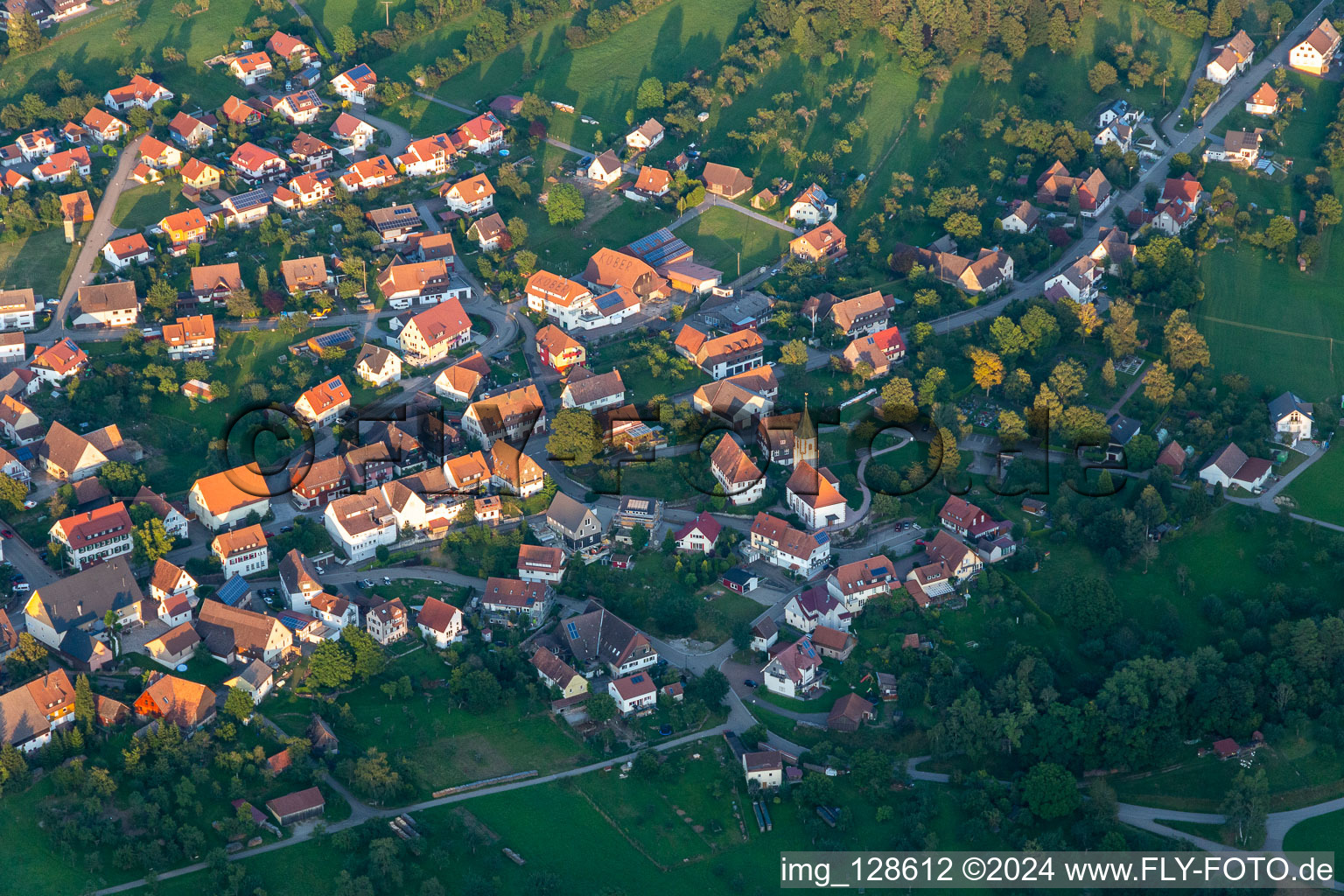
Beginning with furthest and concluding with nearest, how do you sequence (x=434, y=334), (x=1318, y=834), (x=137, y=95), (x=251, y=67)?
(x=251, y=67) < (x=137, y=95) < (x=434, y=334) < (x=1318, y=834)

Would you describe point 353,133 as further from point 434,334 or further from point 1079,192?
point 1079,192

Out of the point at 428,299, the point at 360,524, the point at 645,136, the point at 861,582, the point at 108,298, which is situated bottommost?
the point at 861,582

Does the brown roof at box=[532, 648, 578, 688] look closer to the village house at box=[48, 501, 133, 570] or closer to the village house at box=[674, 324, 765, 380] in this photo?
the village house at box=[48, 501, 133, 570]

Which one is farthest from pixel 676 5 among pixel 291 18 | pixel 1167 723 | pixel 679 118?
pixel 1167 723

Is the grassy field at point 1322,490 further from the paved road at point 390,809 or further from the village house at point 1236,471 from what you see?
the paved road at point 390,809

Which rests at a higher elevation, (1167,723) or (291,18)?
(291,18)

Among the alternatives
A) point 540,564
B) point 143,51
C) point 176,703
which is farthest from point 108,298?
point 540,564

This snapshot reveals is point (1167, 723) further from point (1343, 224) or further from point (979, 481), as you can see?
point (1343, 224)

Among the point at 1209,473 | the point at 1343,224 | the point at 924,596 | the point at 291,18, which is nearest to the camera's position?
the point at 924,596
